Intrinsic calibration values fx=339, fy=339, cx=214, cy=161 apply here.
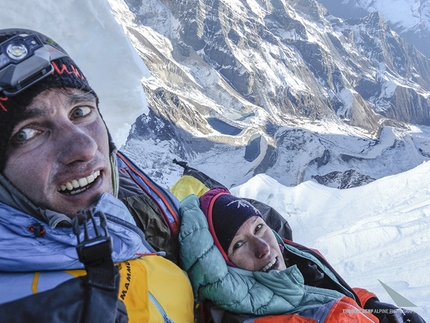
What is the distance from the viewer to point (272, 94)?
75188 mm

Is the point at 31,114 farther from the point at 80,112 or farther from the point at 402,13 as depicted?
the point at 402,13

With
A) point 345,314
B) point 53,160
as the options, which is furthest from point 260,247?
point 53,160

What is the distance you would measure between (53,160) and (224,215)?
3.61 feet

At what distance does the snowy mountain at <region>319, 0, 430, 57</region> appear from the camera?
13100 cm

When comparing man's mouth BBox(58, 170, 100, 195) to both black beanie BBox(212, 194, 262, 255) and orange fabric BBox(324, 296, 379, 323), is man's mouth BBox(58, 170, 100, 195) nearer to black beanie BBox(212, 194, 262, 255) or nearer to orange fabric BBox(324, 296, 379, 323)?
black beanie BBox(212, 194, 262, 255)

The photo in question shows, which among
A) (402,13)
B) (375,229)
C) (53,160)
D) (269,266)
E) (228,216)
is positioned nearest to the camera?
(53,160)

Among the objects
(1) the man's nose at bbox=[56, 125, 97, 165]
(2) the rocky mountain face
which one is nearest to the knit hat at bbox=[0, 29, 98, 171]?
(1) the man's nose at bbox=[56, 125, 97, 165]

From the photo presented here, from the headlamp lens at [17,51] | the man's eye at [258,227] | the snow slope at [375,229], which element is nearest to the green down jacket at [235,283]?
the man's eye at [258,227]

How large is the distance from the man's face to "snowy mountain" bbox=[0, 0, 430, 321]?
3.02 metres

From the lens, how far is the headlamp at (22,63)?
3.59 ft

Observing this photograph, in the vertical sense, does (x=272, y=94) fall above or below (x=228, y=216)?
below

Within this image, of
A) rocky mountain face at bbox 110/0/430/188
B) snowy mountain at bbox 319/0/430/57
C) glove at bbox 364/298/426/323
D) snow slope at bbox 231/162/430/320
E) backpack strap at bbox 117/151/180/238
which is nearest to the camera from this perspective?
backpack strap at bbox 117/151/180/238

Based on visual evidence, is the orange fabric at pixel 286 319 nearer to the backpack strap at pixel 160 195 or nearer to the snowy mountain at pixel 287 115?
the backpack strap at pixel 160 195

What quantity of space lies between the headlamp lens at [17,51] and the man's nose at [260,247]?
1430 mm
